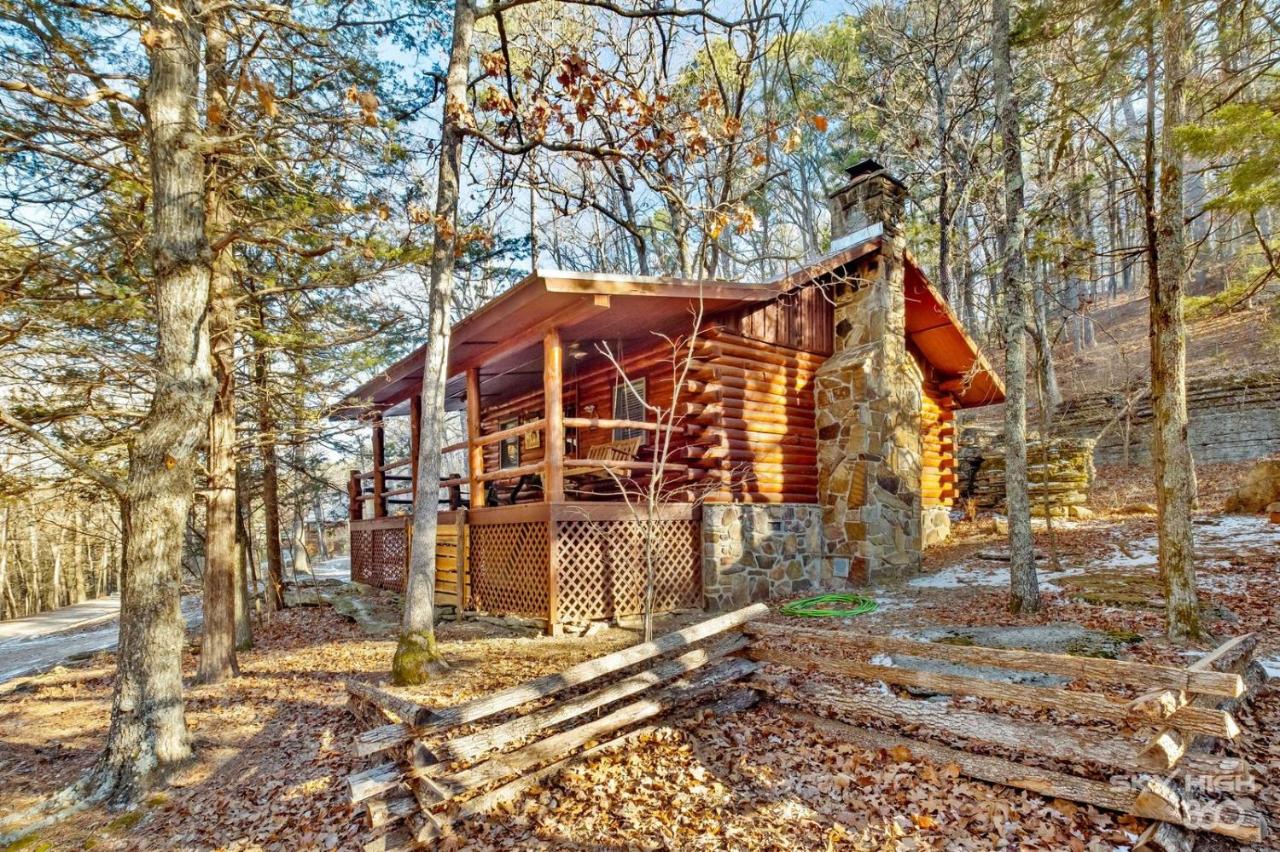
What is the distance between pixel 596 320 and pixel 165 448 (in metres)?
5.49

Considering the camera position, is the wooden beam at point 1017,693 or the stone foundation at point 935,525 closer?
the wooden beam at point 1017,693

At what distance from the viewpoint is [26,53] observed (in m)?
5.78

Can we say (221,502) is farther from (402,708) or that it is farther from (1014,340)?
(1014,340)

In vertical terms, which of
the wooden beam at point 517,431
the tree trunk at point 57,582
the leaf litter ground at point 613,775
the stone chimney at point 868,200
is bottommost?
the tree trunk at point 57,582

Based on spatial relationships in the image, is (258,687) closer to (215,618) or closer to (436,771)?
(215,618)

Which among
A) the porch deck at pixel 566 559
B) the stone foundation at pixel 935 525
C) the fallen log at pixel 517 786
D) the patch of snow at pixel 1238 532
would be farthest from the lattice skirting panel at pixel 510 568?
the patch of snow at pixel 1238 532

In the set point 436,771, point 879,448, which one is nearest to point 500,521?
point 436,771

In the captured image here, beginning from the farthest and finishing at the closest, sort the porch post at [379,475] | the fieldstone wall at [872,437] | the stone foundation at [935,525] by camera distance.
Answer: the stone foundation at [935,525] → the porch post at [379,475] → the fieldstone wall at [872,437]

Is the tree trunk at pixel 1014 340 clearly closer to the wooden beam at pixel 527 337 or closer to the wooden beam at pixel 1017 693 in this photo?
the wooden beam at pixel 1017 693

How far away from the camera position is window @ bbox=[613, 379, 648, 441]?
1123cm

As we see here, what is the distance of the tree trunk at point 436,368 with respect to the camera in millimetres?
6445

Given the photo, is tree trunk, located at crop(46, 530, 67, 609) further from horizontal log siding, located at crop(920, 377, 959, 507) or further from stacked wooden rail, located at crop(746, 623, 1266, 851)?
stacked wooden rail, located at crop(746, 623, 1266, 851)

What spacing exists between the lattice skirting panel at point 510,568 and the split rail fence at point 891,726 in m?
3.15

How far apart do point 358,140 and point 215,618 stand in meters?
5.68
